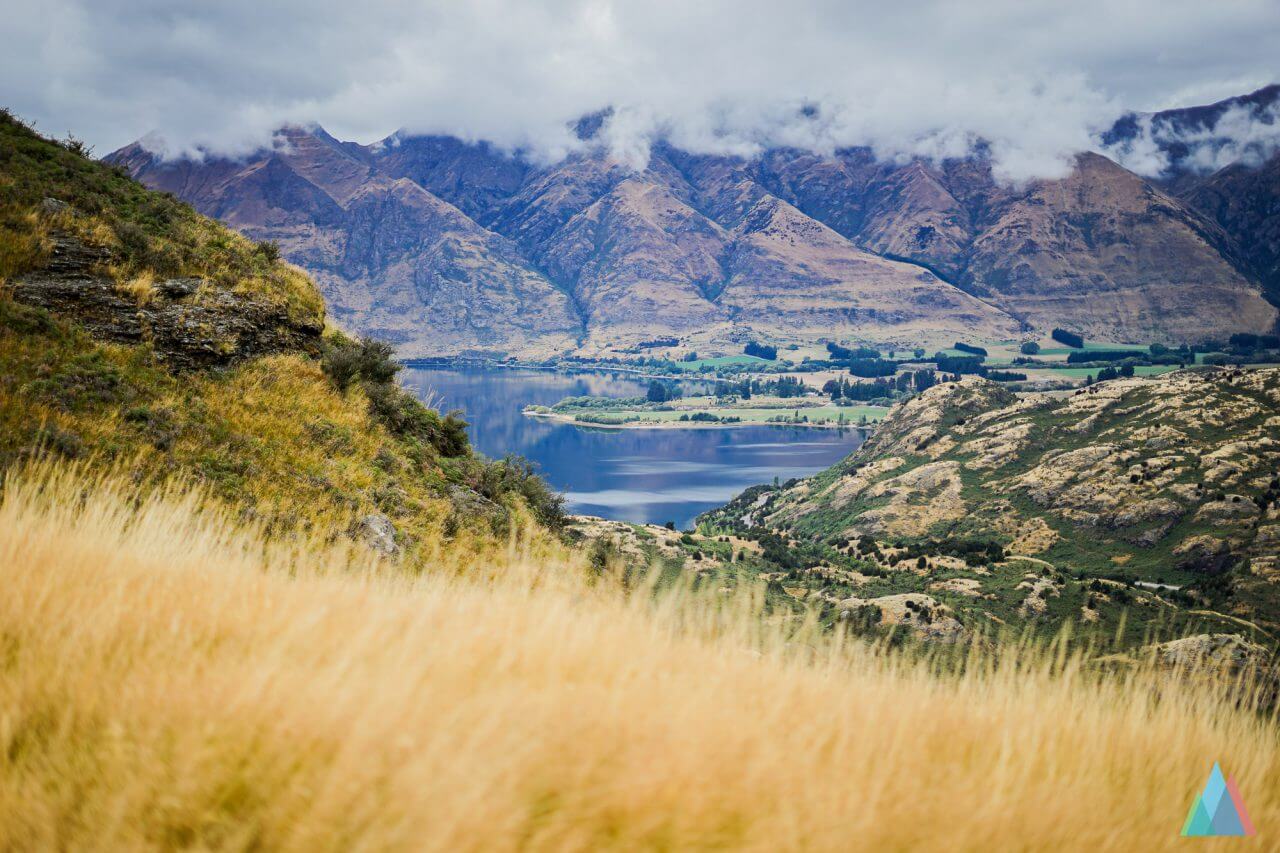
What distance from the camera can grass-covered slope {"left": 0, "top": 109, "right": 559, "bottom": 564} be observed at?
31.7 feet

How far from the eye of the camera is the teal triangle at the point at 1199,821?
2.86 meters

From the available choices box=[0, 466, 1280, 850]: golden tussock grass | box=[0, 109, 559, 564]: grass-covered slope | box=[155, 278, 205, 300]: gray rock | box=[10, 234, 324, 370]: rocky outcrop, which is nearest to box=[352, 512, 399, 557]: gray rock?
box=[0, 109, 559, 564]: grass-covered slope

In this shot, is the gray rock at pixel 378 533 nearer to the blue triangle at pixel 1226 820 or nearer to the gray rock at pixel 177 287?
the gray rock at pixel 177 287

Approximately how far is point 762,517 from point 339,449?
9444 cm

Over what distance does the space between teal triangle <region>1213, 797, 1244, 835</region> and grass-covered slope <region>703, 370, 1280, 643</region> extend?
124 feet

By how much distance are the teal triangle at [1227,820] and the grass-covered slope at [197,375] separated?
8877 mm

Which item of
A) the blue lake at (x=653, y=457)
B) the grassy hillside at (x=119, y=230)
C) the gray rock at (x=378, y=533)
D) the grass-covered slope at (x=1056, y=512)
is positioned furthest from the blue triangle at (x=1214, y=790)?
the blue lake at (x=653, y=457)

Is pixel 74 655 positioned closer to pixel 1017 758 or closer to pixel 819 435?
pixel 1017 758

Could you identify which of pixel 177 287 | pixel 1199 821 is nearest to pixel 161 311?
pixel 177 287

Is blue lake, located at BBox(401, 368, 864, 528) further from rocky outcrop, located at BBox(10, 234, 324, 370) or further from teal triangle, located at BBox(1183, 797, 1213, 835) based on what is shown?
teal triangle, located at BBox(1183, 797, 1213, 835)

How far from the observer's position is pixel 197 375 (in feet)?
38.3

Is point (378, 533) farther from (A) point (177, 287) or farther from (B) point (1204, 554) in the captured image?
(B) point (1204, 554)

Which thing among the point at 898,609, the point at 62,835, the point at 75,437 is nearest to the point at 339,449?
the point at 75,437

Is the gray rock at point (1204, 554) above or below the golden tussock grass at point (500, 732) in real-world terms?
below
